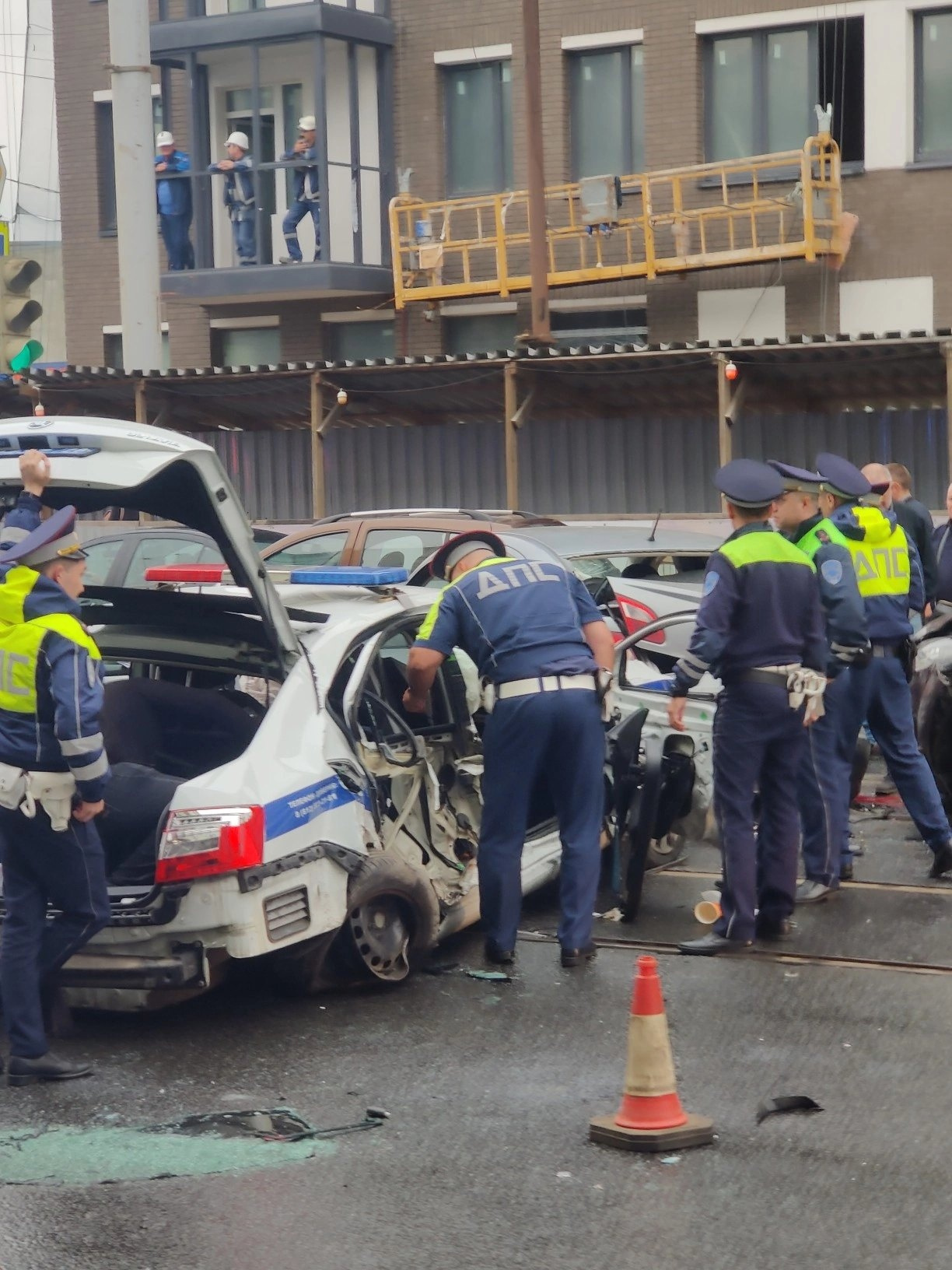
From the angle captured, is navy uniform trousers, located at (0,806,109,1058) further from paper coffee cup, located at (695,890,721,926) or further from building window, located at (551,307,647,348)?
building window, located at (551,307,647,348)

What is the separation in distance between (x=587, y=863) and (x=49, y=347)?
3251 cm

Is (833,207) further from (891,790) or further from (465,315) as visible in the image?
(891,790)

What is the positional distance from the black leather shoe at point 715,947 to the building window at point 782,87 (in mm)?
16791

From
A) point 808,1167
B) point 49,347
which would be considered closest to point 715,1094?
point 808,1167

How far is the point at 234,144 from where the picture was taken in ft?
81.7

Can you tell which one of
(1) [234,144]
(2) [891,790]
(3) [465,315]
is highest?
(1) [234,144]

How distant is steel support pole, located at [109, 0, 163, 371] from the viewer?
67.1 feet

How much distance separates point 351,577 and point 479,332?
17.6 metres

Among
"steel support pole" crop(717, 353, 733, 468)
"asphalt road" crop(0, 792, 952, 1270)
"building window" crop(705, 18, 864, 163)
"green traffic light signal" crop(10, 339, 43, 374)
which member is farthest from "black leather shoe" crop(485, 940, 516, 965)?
"building window" crop(705, 18, 864, 163)

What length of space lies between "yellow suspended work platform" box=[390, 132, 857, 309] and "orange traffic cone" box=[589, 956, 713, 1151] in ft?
56.9

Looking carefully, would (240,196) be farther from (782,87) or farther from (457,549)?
(457,549)

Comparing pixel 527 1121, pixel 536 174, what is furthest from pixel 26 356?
pixel 536 174

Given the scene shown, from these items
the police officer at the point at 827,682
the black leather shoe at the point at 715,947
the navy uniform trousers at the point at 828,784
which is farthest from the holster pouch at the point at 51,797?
the navy uniform trousers at the point at 828,784

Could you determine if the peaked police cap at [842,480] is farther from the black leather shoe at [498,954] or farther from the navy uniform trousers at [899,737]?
the black leather shoe at [498,954]
